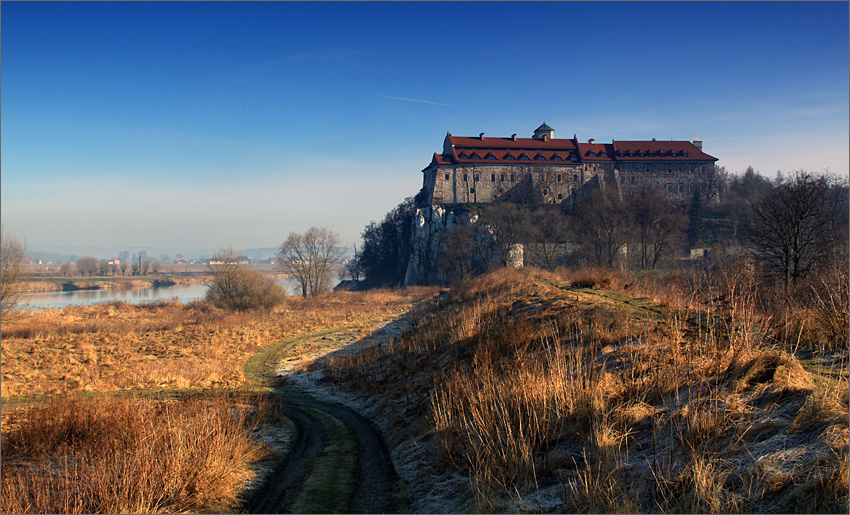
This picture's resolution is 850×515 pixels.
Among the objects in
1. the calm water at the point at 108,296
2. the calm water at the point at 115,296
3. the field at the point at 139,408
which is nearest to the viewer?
the field at the point at 139,408

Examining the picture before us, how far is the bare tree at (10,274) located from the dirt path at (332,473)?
24.9 m

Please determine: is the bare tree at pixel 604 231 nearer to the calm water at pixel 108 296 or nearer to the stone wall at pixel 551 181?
the stone wall at pixel 551 181

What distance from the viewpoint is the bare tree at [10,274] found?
2654 centimetres

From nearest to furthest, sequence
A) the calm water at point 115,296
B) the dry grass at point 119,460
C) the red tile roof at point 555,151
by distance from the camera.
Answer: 1. the dry grass at point 119,460
2. the calm water at point 115,296
3. the red tile roof at point 555,151

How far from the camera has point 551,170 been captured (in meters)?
82.2

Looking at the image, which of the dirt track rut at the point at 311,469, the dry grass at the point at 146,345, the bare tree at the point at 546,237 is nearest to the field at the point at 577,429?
the dirt track rut at the point at 311,469

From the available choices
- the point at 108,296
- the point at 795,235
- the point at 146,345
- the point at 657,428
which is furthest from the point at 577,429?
the point at 108,296

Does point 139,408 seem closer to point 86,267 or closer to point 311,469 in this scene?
point 311,469

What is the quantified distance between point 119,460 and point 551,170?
82328 millimetres

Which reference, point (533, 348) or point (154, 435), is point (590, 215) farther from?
point (154, 435)

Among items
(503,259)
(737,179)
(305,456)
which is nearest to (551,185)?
(503,259)

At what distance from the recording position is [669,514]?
4.16m

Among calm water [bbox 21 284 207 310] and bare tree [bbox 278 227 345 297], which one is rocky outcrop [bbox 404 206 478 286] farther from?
calm water [bbox 21 284 207 310]

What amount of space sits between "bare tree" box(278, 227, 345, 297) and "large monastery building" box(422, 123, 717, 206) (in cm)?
2672
